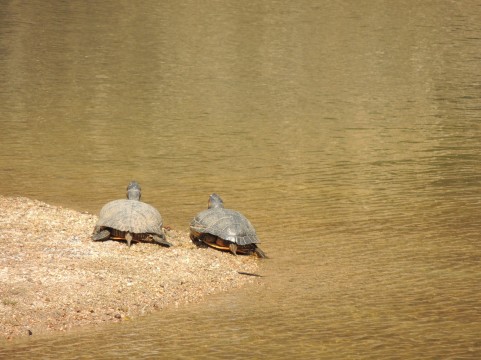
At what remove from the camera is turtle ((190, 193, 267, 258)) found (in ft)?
33.3

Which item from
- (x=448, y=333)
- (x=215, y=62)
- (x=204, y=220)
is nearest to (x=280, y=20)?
(x=215, y=62)

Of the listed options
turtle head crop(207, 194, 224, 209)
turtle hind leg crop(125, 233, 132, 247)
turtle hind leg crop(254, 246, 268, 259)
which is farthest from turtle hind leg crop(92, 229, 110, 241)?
turtle hind leg crop(254, 246, 268, 259)

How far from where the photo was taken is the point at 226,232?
33.4 ft

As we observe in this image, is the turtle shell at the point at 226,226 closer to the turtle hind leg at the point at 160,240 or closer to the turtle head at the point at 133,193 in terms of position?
the turtle hind leg at the point at 160,240

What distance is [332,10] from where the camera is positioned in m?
38.8

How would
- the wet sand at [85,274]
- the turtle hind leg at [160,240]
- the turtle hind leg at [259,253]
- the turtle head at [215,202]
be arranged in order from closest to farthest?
the wet sand at [85,274]
the turtle hind leg at [160,240]
the turtle hind leg at [259,253]
the turtle head at [215,202]

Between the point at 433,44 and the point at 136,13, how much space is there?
38.9 feet

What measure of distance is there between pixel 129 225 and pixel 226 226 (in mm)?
977

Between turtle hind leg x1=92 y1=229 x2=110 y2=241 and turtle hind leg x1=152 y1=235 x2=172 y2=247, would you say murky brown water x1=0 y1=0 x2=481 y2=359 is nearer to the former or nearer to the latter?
turtle hind leg x1=152 y1=235 x2=172 y2=247

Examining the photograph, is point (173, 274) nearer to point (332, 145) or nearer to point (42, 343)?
point (42, 343)

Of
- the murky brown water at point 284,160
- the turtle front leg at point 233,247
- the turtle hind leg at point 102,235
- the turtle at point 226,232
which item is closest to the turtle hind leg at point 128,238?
the turtle hind leg at point 102,235

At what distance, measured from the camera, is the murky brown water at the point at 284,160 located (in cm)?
835

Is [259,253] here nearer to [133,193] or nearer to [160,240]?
[160,240]

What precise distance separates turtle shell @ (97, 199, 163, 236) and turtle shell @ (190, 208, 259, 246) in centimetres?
44
